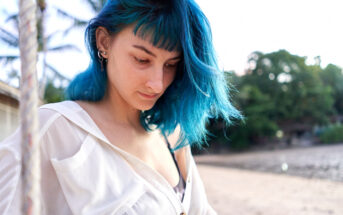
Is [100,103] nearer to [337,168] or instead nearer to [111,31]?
[111,31]

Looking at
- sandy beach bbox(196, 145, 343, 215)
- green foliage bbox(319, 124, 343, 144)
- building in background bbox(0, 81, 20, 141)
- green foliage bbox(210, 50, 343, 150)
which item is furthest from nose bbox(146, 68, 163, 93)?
green foliage bbox(319, 124, 343, 144)

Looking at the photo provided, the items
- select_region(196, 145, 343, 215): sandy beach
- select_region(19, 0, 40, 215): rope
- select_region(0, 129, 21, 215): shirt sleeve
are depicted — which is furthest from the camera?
select_region(196, 145, 343, 215): sandy beach

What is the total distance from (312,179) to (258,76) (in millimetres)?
18427

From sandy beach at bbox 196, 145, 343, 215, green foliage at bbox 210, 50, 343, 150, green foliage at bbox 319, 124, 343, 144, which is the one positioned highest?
green foliage at bbox 210, 50, 343, 150

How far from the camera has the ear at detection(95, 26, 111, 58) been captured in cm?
122

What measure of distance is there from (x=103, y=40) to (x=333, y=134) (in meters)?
29.5

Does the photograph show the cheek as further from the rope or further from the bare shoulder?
the rope

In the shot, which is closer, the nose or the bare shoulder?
the nose

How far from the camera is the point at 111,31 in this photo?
119 cm

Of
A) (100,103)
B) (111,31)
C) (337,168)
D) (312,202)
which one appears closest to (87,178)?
(100,103)

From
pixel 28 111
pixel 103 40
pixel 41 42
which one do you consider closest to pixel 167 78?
pixel 103 40

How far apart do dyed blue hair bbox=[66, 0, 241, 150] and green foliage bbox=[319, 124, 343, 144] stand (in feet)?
94.9

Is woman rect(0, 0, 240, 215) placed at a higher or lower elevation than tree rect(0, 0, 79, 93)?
lower

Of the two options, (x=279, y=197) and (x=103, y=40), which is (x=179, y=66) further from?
(x=279, y=197)
